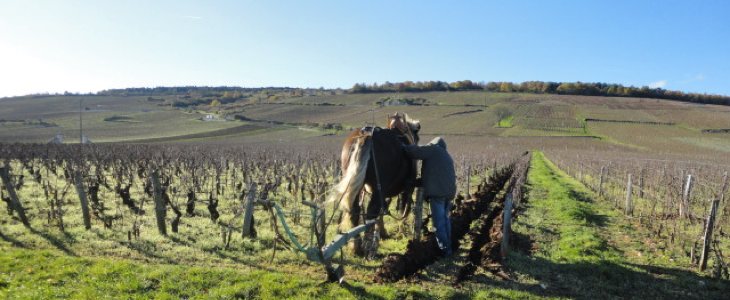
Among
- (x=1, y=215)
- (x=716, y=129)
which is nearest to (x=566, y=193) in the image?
(x=1, y=215)

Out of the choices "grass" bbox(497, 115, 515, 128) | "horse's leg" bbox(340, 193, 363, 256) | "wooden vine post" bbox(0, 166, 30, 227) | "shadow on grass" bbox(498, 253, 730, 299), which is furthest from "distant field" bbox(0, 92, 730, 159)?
"horse's leg" bbox(340, 193, 363, 256)

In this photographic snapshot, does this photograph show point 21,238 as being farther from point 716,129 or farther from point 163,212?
point 716,129

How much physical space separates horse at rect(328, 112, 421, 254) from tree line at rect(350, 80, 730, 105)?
263 ft

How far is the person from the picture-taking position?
6062mm

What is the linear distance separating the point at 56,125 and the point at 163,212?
72.0m

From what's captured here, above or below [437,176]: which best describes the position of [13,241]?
below

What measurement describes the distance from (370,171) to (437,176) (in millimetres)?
1182

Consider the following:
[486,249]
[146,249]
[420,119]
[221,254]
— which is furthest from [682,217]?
[420,119]

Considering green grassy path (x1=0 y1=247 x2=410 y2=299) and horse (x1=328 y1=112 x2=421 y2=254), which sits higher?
horse (x1=328 y1=112 x2=421 y2=254)

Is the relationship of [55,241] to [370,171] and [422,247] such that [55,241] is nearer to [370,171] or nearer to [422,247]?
[370,171]

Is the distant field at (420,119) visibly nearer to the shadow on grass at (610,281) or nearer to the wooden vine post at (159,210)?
the wooden vine post at (159,210)

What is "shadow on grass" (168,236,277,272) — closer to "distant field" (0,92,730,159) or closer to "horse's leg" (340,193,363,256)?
"horse's leg" (340,193,363,256)

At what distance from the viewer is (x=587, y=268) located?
603cm

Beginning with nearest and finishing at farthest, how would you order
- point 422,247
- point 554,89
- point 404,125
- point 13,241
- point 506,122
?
point 422,247
point 404,125
point 13,241
point 506,122
point 554,89
